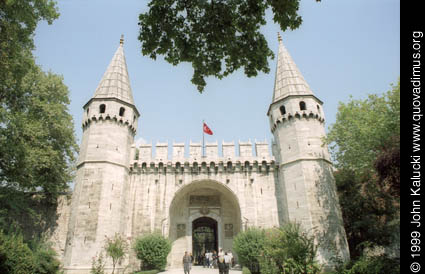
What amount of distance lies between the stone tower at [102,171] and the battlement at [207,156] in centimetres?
150

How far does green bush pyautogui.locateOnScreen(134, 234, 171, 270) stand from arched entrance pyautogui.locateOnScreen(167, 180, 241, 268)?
8.69 feet

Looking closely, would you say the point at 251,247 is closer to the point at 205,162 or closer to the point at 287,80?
the point at 205,162

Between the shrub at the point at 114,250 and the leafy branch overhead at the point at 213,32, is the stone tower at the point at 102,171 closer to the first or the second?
the shrub at the point at 114,250

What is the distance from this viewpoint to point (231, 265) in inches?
774

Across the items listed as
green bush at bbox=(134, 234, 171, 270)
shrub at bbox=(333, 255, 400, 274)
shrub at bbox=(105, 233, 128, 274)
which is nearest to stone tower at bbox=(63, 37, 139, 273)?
shrub at bbox=(105, 233, 128, 274)

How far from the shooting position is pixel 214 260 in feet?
66.9

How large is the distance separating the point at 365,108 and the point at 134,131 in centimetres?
1773

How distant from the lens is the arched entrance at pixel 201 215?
20.5 metres

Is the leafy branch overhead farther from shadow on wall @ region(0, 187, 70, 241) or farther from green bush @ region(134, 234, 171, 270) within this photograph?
shadow on wall @ region(0, 187, 70, 241)

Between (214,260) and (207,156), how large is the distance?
828 centimetres

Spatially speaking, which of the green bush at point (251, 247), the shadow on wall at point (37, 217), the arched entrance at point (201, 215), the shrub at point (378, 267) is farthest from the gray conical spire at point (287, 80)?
the shadow on wall at point (37, 217)
